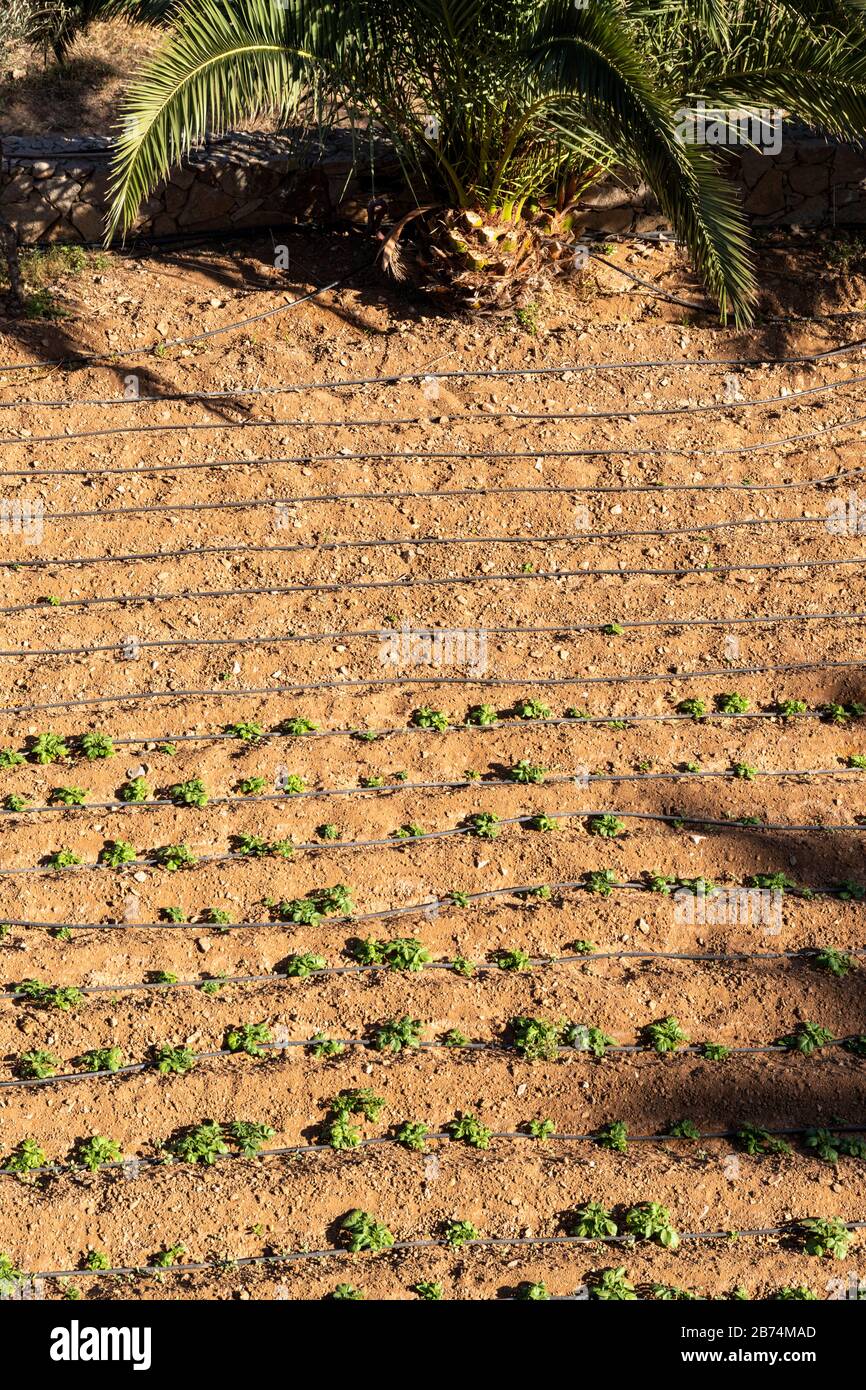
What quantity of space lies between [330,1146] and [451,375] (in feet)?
16.1

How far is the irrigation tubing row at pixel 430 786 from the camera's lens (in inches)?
253

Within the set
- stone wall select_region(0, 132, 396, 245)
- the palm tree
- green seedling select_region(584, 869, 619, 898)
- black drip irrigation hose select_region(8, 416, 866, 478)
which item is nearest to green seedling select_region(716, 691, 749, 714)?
green seedling select_region(584, 869, 619, 898)

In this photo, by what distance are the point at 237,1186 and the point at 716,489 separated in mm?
4744

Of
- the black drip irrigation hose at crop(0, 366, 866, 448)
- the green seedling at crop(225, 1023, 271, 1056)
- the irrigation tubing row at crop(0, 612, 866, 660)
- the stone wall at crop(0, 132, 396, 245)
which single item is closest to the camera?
the green seedling at crop(225, 1023, 271, 1056)

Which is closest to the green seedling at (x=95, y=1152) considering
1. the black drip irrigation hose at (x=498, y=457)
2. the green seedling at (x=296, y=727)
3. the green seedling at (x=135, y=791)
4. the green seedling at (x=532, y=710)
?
the green seedling at (x=135, y=791)

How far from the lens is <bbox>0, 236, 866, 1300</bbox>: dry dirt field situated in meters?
5.21

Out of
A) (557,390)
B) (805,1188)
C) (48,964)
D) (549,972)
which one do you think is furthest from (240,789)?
(557,390)

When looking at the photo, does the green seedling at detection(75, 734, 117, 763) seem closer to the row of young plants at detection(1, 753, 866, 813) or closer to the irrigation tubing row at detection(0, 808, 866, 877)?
the row of young plants at detection(1, 753, 866, 813)

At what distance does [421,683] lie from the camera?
708 cm

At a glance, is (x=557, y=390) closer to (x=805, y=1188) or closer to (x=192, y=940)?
(x=192, y=940)

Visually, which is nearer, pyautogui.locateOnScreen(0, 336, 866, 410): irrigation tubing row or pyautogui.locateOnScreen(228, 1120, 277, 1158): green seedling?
pyautogui.locateOnScreen(228, 1120, 277, 1158): green seedling

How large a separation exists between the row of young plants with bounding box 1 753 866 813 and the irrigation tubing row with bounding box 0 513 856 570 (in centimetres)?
154

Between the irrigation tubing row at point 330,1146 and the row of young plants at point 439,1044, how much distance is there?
31 cm

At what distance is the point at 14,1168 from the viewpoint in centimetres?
522
